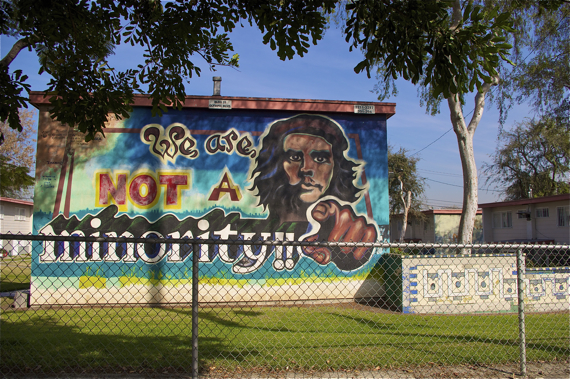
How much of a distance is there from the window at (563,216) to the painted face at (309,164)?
17617 millimetres

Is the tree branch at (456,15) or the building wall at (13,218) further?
the building wall at (13,218)

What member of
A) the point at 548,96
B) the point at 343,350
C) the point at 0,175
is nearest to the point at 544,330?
the point at 343,350

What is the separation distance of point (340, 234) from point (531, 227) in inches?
737

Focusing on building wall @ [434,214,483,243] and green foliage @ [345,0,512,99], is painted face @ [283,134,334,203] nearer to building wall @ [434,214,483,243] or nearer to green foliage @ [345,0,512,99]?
green foliage @ [345,0,512,99]

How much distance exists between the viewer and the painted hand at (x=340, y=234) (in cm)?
845

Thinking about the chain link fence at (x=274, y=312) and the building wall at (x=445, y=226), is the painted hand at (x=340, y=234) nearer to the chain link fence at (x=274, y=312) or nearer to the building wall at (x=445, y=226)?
the chain link fence at (x=274, y=312)

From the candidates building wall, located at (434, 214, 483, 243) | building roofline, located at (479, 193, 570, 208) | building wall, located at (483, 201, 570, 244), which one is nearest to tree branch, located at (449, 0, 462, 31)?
building roofline, located at (479, 193, 570, 208)

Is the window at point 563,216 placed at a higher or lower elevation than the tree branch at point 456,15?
lower

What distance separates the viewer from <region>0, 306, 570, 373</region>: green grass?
13.6 ft

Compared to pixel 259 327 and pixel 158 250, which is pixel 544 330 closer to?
pixel 259 327

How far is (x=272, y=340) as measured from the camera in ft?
16.5

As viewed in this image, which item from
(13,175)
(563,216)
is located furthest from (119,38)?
(563,216)

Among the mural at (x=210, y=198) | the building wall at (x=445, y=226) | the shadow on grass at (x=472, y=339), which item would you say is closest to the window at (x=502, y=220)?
the building wall at (x=445, y=226)

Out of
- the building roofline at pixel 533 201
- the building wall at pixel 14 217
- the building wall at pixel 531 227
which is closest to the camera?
the building roofline at pixel 533 201
